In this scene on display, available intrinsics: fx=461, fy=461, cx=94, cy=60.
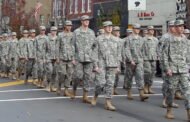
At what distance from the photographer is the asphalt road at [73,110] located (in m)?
10.4

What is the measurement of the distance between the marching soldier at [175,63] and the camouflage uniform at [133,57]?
299 centimetres

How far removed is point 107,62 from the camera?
12.1 m

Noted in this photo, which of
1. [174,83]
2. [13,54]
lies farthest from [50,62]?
[174,83]

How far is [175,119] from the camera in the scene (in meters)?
10.5

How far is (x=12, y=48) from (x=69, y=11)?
106 ft

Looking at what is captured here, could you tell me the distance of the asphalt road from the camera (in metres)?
10.4

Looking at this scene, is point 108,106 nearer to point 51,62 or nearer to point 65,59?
point 65,59

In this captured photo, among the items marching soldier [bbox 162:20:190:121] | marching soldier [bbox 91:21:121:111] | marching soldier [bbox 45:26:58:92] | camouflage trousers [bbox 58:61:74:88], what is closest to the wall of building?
marching soldier [bbox 45:26:58:92]

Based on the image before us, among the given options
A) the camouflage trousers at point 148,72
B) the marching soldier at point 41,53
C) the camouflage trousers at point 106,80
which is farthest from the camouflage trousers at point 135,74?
the marching soldier at point 41,53

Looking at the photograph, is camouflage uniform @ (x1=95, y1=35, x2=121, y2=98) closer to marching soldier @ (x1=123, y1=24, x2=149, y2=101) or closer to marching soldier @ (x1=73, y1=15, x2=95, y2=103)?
marching soldier @ (x1=73, y1=15, x2=95, y2=103)

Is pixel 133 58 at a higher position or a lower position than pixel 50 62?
higher

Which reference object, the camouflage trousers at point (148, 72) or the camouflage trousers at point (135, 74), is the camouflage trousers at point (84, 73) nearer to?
the camouflage trousers at point (135, 74)

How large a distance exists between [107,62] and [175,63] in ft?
6.89

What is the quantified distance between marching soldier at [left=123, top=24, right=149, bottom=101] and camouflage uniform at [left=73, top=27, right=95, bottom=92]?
1.49 m
